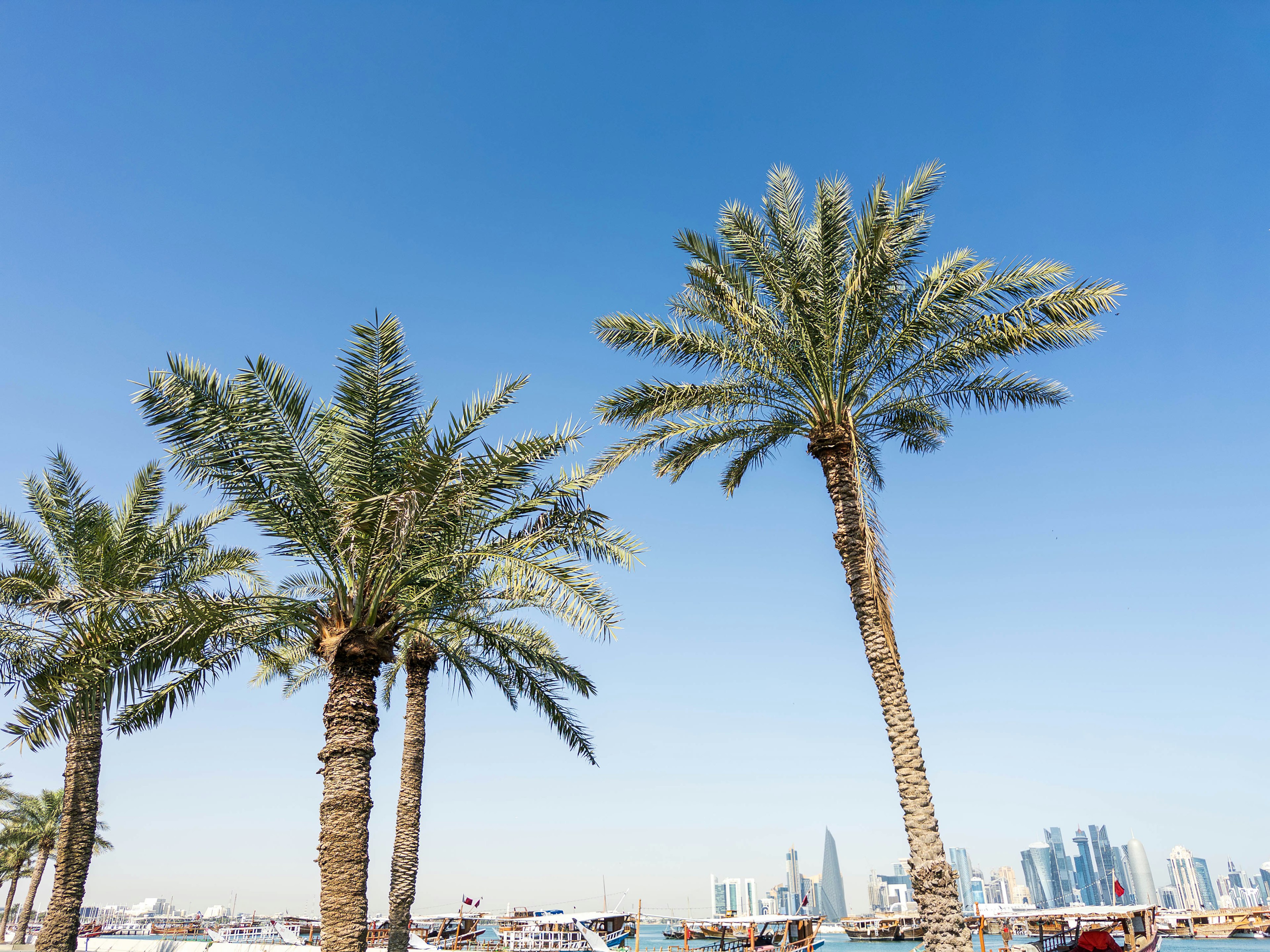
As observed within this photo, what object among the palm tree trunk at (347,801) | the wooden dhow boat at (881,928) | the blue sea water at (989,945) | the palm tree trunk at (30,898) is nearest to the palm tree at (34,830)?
the palm tree trunk at (30,898)

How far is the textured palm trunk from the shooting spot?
33.2 ft

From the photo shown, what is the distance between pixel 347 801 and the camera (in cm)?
1049

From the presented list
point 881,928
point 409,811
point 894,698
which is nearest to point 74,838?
point 409,811

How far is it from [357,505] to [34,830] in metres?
51.0

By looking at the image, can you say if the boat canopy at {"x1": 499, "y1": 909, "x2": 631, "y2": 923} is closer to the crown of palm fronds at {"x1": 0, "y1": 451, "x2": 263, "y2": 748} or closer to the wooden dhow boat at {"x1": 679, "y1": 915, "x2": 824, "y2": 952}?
the wooden dhow boat at {"x1": 679, "y1": 915, "x2": 824, "y2": 952}

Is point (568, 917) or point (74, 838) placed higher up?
point (74, 838)

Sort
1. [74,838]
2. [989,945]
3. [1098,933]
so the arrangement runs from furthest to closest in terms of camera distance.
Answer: [989,945]
[1098,933]
[74,838]

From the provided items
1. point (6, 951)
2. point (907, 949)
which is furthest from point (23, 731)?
point (907, 949)

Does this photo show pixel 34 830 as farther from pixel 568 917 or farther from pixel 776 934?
pixel 776 934

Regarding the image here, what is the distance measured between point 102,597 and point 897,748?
458 inches

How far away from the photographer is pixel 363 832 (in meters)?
10.6

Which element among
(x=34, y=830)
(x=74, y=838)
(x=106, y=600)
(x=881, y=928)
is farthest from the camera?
(x=881, y=928)

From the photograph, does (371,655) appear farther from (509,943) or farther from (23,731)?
(509,943)

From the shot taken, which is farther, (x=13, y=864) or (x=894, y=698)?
(x=13, y=864)
